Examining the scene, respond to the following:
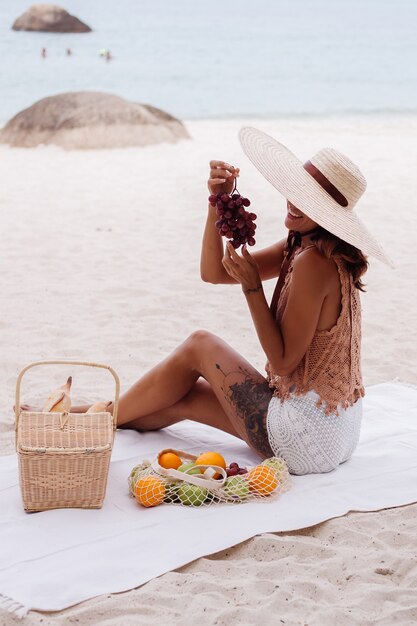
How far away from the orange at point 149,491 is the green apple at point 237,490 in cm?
25

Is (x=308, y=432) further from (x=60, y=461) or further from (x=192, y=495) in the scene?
(x=60, y=461)

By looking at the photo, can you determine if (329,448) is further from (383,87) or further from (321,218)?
(383,87)

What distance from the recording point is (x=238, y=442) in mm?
3984

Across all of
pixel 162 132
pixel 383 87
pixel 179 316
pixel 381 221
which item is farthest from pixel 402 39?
pixel 179 316

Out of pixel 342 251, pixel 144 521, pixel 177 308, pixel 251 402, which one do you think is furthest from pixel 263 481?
pixel 177 308

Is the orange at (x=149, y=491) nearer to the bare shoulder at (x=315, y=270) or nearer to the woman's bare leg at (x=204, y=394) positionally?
the woman's bare leg at (x=204, y=394)

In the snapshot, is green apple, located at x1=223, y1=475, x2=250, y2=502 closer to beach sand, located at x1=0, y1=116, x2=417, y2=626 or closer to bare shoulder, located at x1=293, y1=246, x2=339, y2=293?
beach sand, located at x1=0, y1=116, x2=417, y2=626

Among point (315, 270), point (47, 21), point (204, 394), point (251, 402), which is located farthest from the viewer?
point (47, 21)

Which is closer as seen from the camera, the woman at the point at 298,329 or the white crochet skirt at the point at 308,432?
the woman at the point at 298,329

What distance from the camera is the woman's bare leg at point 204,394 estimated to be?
3539mm

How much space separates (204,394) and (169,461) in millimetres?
459

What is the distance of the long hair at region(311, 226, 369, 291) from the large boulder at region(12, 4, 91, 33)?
3828 cm

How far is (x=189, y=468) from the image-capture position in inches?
133

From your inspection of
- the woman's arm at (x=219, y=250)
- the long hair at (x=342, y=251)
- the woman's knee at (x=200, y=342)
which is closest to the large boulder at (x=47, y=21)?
the woman's arm at (x=219, y=250)
